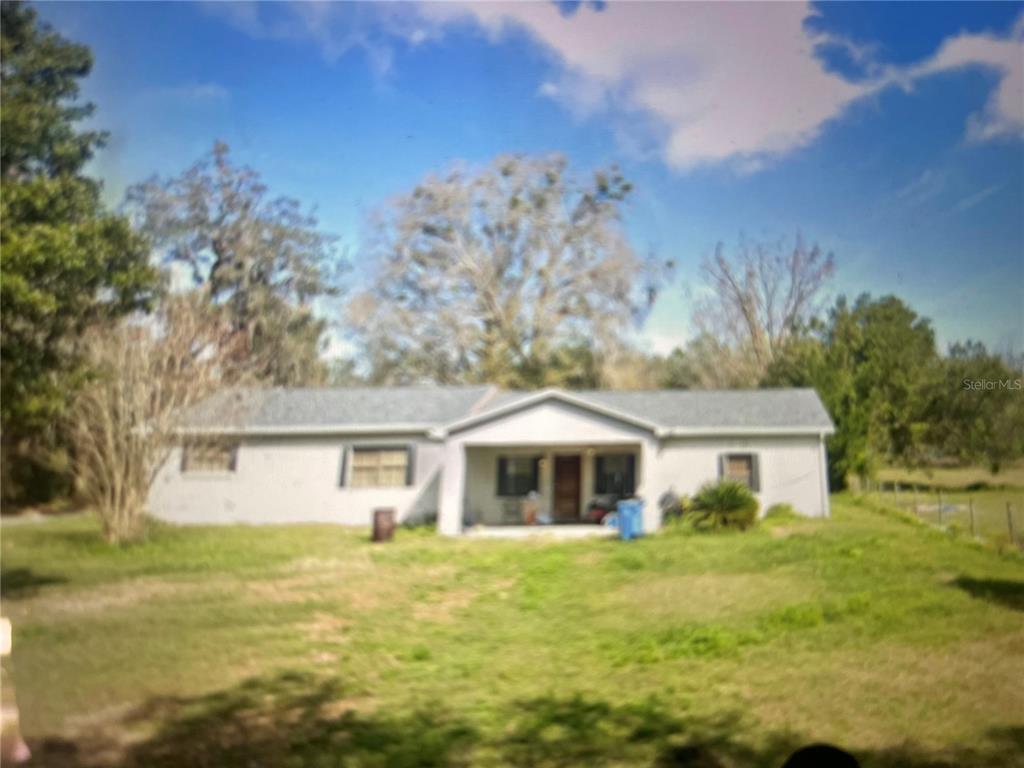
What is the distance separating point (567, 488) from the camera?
3100mm

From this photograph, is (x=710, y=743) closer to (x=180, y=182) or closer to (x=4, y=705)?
(x=4, y=705)

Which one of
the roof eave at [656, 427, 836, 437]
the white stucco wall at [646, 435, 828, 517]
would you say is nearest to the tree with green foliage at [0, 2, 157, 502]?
the roof eave at [656, 427, 836, 437]

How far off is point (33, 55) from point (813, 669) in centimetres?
516

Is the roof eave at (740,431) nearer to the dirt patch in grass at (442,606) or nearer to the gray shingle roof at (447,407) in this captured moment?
the gray shingle roof at (447,407)

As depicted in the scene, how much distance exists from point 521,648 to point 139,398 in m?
2.37

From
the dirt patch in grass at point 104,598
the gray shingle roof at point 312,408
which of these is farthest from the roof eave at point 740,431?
the dirt patch in grass at point 104,598

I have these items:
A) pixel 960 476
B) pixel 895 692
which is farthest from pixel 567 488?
pixel 960 476

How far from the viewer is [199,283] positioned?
311 centimetres

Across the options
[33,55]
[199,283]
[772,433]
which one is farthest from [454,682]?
[33,55]

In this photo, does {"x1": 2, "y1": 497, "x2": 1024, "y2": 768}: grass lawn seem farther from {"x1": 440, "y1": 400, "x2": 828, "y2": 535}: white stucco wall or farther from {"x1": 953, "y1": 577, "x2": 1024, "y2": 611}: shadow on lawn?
{"x1": 440, "y1": 400, "x2": 828, "y2": 535}: white stucco wall

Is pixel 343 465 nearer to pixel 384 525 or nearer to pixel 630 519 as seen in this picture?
pixel 384 525

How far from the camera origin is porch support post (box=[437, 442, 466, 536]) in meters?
3.06

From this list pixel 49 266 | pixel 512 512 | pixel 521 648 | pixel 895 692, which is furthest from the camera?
pixel 49 266

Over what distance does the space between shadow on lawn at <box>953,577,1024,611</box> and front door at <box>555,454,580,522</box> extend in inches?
66.0
